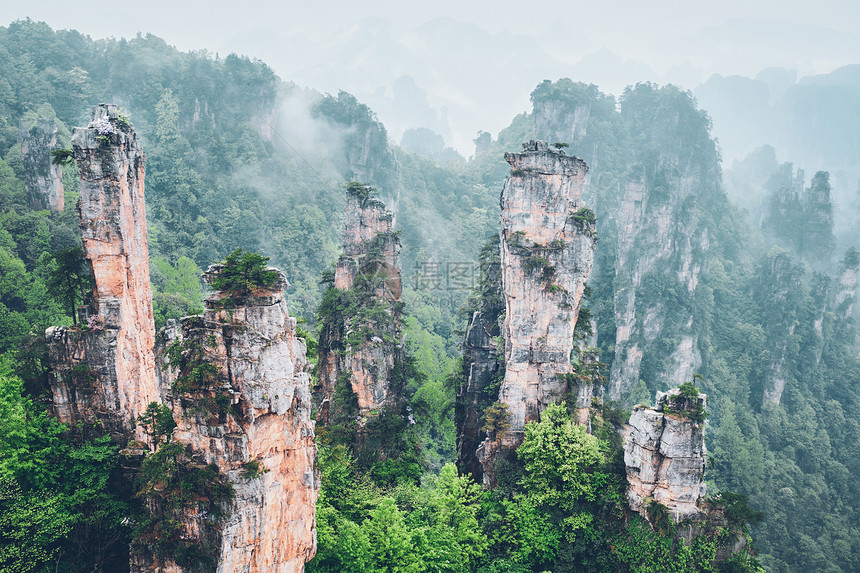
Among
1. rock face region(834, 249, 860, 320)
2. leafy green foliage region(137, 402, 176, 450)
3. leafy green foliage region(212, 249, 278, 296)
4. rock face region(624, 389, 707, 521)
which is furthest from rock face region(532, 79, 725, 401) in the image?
leafy green foliage region(212, 249, 278, 296)

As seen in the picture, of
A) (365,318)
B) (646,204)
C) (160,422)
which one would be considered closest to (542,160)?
(365,318)

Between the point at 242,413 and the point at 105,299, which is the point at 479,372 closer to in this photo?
the point at 242,413

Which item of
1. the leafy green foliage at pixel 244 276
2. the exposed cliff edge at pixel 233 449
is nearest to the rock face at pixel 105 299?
the exposed cliff edge at pixel 233 449

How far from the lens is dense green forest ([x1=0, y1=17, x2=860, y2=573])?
60.8 ft

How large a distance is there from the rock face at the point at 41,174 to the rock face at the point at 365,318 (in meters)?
18.2

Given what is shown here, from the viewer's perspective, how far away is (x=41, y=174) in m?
36.2

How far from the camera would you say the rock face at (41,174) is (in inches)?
1405

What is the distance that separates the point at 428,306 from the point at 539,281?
30.3m

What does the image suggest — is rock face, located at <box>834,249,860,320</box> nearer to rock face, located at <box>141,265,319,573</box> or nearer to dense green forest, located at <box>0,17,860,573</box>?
dense green forest, located at <box>0,17,860,573</box>

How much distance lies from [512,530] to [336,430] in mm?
8397

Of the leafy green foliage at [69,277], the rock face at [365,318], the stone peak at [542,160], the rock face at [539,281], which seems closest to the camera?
the leafy green foliage at [69,277]

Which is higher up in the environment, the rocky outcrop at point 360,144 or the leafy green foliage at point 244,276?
the rocky outcrop at point 360,144

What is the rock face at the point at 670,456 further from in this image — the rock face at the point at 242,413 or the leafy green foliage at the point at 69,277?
the leafy green foliage at the point at 69,277

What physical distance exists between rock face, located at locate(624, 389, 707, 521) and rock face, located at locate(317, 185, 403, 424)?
11885 mm
